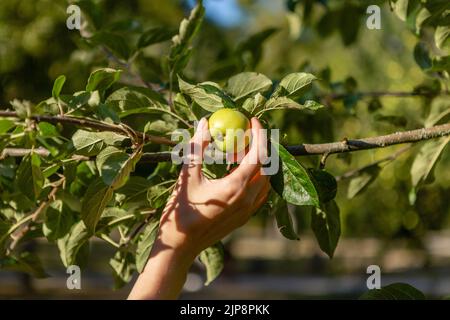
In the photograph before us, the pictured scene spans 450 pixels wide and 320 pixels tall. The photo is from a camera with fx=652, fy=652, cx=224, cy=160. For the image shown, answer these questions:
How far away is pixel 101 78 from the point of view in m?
1.35

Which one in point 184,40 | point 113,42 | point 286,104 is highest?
point 113,42

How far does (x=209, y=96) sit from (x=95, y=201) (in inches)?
12.7

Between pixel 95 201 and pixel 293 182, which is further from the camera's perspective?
pixel 95 201

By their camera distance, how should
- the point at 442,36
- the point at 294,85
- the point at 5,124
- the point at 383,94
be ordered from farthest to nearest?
the point at 383,94 → the point at 442,36 → the point at 294,85 → the point at 5,124

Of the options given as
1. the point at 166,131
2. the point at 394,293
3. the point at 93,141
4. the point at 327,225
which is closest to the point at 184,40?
the point at 166,131

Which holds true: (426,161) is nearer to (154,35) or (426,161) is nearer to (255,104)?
(255,104)

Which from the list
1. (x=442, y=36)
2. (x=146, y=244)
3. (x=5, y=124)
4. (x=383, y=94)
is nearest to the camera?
(x=5, y=124)

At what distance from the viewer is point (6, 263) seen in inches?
65.2

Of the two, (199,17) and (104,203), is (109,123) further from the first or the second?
(199,17)

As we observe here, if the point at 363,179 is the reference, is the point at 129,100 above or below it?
Answer: below

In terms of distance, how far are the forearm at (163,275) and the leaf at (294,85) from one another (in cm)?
39
